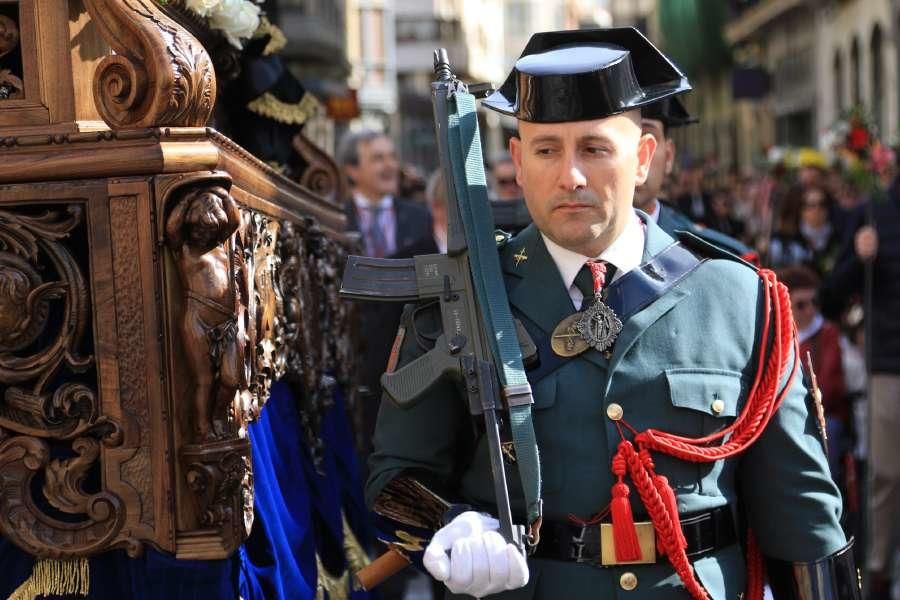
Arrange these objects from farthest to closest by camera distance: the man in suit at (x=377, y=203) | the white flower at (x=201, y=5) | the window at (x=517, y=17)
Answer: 1. the window at (x=517, y=17)
2. the man in suit at (x=377, y=203)
3. the white flower at (x=201, y=5)

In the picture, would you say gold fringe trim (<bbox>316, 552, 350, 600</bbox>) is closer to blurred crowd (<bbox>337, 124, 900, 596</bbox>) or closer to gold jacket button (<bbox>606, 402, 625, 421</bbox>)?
gold jacket button (<bbox>606, 402, 625, 421</bbox>)

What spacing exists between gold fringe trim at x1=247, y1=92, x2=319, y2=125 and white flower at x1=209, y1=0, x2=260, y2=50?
713mm

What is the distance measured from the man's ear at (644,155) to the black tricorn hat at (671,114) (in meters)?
1.36

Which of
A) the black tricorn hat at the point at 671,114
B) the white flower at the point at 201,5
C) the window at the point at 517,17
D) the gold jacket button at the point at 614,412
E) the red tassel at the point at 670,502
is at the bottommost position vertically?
the red tassel at the point at 670,502

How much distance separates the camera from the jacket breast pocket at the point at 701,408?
312cm

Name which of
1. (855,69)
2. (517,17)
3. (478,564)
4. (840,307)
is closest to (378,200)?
(840,307)

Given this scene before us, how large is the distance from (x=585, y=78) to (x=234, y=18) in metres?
1.26

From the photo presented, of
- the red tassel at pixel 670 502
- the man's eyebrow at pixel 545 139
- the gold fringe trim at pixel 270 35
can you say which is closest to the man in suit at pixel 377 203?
the gold fringe trim at pixel 270 35

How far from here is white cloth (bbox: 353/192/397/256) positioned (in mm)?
8945

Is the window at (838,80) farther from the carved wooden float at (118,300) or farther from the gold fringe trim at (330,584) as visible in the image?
the carved wooden float at (118,300)

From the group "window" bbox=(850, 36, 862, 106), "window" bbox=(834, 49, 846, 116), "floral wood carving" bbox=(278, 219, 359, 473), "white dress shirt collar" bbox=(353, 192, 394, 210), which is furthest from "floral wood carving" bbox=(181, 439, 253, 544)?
"window" bbox=(834, 49, 846, 116)

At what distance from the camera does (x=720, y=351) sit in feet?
10.4

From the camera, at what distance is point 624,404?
3127 millimetres

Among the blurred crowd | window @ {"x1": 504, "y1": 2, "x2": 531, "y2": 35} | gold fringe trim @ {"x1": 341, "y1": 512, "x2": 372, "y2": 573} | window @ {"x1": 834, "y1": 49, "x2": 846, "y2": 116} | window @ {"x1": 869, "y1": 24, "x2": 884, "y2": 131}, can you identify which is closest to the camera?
gold fringe trim @ {"x1": 341, "y1": 512, "x2": 372, "y2": 573}
